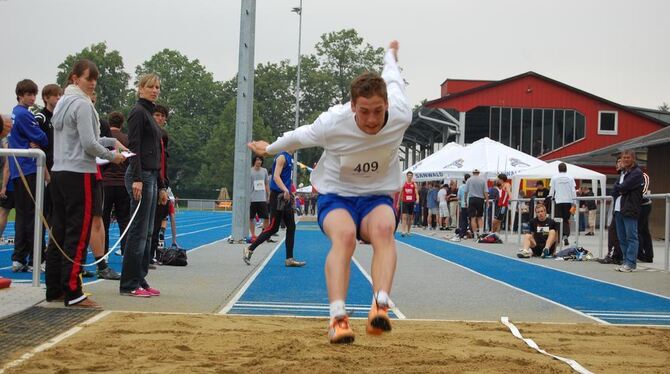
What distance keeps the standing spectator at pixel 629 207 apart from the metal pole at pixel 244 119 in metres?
8.43

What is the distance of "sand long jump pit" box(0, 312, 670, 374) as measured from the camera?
4727 millimetres

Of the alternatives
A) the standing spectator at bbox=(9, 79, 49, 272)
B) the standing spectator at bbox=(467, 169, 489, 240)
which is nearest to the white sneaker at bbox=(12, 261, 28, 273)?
the standing spectator at bbox=(9, 79, 49, 272)

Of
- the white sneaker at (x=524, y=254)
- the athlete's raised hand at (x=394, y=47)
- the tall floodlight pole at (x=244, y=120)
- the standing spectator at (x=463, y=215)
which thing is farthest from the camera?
the standing spectator at (x=463, y=215)

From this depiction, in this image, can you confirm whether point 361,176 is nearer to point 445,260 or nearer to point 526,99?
point 445,260

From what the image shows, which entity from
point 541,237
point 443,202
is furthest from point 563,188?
point 443,202

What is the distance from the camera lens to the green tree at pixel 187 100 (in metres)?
87.9

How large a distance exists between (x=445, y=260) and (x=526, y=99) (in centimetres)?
3309

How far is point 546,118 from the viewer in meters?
46.5

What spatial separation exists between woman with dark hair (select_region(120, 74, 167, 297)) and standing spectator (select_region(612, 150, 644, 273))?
7.78 m

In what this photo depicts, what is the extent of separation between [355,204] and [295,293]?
3.54 meters

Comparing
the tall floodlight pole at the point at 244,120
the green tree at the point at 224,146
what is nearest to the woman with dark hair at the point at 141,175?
the tall floodlight pole at the point at 244,120

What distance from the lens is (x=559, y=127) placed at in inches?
1838

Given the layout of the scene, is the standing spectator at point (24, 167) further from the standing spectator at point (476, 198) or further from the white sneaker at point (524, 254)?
the standing spectator at point (476, 198)

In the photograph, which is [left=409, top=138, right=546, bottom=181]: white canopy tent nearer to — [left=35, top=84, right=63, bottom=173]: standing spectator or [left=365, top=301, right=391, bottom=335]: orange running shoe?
[left=35, top=84, right=63, bottom=173]: standing spectator
